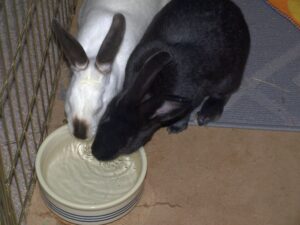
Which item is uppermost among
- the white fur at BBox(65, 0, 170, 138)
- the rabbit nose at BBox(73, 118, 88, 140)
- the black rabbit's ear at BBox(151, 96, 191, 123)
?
the black rabbit's ear at BBox(151, 96, 191, 123)

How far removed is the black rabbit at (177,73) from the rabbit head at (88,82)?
1.9 inches

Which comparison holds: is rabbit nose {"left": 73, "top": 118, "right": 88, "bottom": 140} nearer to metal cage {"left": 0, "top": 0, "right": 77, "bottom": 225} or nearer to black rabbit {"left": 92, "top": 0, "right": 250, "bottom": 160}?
black rabbit {"left": 92, "top": 0, "right": 250, "bottom": 160}

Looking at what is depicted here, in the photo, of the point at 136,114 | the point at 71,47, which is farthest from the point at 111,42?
the point at 136,114

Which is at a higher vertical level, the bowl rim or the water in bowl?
the bowl rim

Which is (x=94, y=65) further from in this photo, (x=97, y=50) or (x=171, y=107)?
(x=171, y=107)

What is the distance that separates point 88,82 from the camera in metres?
1.93

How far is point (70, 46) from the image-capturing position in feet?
6.07

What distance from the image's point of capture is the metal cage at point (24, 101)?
6.12 feet

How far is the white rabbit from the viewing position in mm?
1849

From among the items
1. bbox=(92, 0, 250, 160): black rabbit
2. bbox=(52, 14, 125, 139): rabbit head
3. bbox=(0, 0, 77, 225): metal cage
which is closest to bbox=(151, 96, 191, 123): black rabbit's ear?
bbox=(92, 0, 250, 160): black rabbit

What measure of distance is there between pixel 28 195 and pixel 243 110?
94 cm

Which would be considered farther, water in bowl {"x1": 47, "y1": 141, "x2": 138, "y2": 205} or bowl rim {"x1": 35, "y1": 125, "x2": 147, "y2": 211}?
water in bowl {"x1": 47, "y1": 141, "x2": 138, "y2": 205}

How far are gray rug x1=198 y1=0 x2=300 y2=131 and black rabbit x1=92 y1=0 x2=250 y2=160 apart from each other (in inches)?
4.5

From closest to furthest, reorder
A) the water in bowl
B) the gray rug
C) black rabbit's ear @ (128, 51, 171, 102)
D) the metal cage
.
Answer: black rabbit's ear @ (128, 51, 171, 102) < the metal cage < the water in bowl < the gray rug
